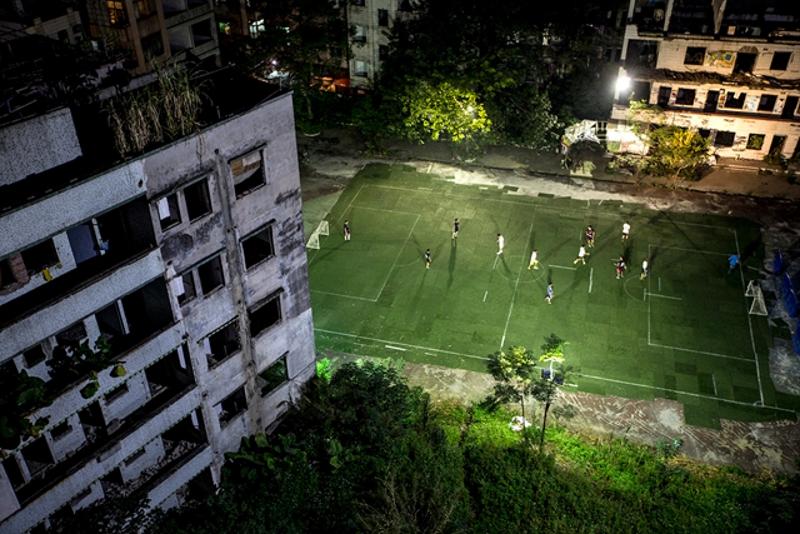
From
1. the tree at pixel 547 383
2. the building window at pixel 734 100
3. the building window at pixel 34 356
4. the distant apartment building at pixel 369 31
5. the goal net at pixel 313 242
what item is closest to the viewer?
the building window at pixel 34 356

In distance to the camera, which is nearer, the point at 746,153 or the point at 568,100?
the point at 746,153

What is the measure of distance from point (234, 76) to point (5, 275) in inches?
452

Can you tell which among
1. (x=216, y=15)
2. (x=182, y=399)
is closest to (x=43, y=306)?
(x=182, y=399)

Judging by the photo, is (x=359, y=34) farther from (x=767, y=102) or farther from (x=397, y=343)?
(x=397, y=343)

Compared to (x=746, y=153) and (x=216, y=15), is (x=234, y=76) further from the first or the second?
(x=746, y=153)

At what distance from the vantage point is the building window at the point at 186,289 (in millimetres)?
27656

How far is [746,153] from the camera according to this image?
64188 mm

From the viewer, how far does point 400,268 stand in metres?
52.5

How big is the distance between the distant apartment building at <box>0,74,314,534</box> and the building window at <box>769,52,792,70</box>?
46960 millimetres

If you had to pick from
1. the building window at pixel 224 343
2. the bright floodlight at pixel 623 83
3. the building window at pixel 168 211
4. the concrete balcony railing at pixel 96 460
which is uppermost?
the building window at pixel 168 211

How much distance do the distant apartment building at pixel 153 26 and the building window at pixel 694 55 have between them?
38.6 m

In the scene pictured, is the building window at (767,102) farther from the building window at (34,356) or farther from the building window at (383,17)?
the building window at (34,356)

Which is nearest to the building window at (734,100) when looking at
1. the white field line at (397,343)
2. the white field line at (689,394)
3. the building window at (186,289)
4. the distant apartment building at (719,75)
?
the distant apartment building at (719,75)

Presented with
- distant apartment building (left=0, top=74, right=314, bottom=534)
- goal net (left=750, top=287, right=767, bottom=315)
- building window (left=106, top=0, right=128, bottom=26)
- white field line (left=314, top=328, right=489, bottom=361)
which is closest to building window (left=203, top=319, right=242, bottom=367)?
distant apartment building (left=0, top=74, right=314, bottom=534)
